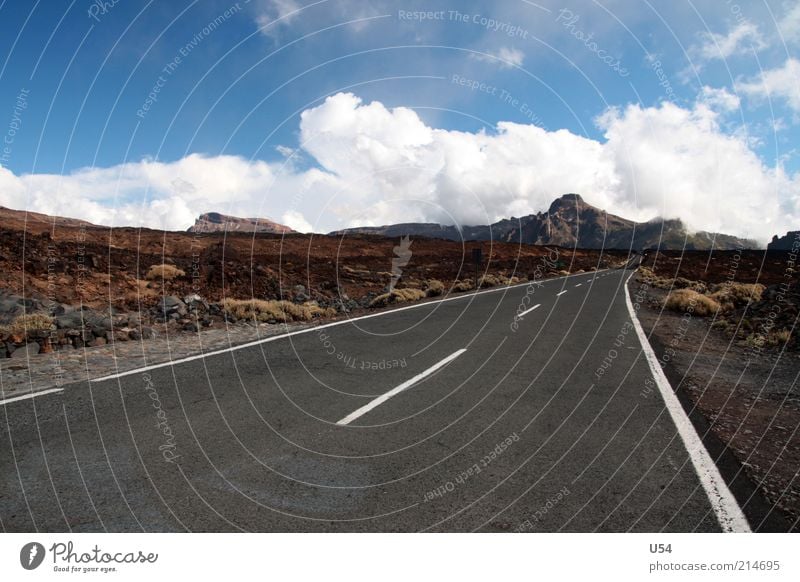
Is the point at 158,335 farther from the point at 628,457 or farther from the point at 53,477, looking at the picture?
the point at 628,457

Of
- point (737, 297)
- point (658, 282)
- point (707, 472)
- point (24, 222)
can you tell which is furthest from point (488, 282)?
point (24, 222)

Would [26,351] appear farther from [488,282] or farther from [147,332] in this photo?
[488,282]

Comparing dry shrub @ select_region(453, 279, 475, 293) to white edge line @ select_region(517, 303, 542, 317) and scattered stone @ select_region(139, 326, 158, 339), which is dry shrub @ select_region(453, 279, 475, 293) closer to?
white edge line @ select_region(517, 303, 542, 317)

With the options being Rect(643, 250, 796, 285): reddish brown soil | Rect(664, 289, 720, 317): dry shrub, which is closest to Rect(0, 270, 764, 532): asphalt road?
Rect(664, 289, 720, 317): dry shrub

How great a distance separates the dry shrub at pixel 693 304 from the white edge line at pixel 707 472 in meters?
10.1

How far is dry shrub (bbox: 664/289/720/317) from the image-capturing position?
1442 centimetres

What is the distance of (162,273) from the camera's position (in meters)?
16.4

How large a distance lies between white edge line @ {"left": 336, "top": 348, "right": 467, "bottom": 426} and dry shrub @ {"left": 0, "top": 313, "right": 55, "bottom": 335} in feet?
22.9

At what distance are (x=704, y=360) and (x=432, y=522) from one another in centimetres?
742

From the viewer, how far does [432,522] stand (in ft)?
9.39

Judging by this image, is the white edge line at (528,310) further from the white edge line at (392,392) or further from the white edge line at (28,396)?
the white edge line at (28,396)

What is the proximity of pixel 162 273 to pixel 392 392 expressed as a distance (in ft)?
45.3

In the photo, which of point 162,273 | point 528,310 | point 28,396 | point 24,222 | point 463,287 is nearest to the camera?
point 28,396
